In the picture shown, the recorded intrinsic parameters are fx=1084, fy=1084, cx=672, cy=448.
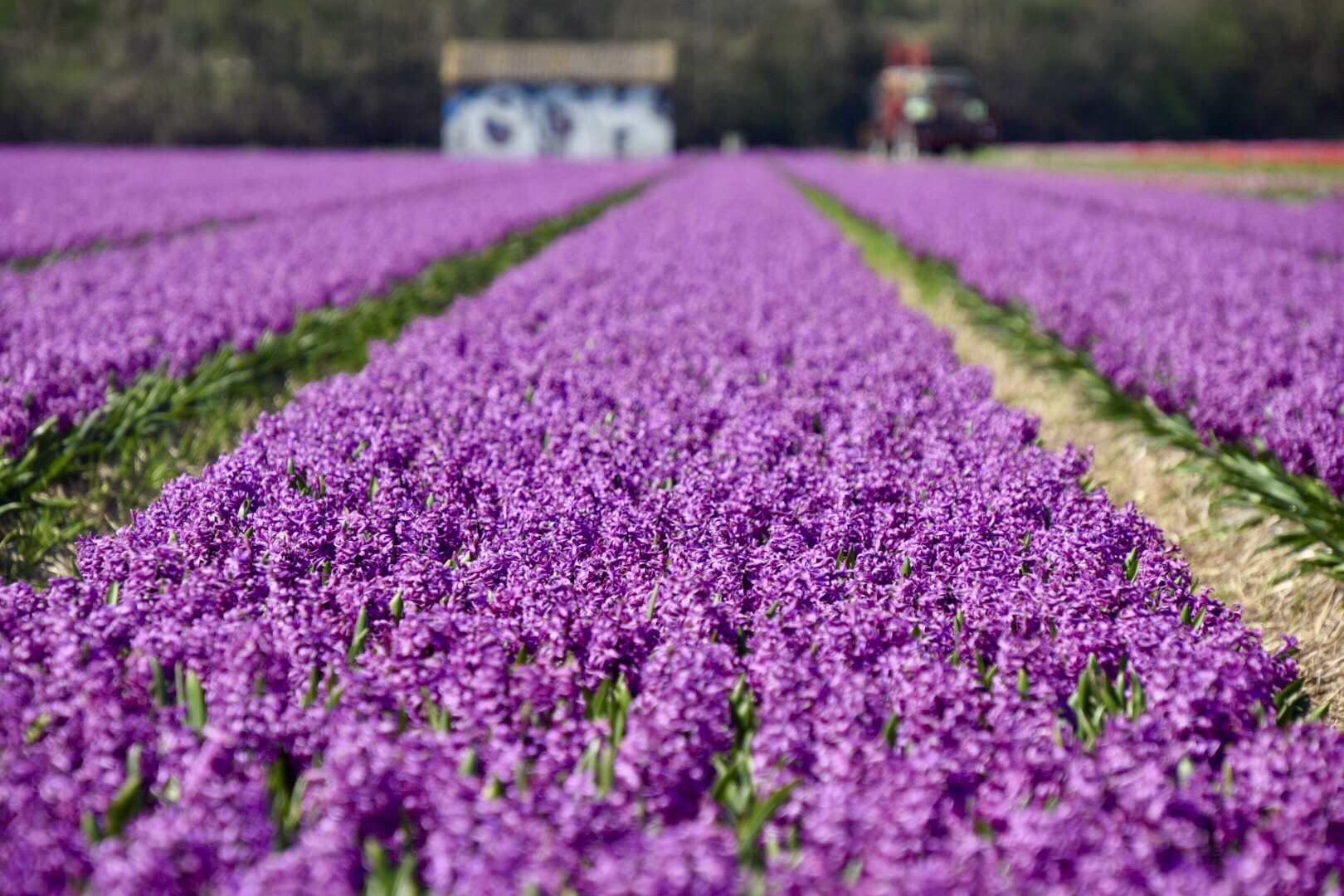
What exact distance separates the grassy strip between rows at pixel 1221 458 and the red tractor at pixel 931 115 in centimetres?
4297

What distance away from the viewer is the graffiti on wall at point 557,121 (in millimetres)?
53531

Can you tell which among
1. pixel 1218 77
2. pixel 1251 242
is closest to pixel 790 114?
pixel 1218 77

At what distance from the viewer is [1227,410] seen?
5.32 m

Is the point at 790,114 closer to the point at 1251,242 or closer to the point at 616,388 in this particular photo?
the point at 1251,242

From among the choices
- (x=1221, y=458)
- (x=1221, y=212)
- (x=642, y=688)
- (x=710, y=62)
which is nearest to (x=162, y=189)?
(x=1221, y=212)

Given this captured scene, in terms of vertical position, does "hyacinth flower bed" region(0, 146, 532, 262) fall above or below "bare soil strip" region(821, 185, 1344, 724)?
above

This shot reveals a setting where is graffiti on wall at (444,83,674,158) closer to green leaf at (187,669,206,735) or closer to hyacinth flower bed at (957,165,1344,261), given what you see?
hyacinth flower bed at (957,165,1344,261)

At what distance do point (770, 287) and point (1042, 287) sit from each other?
2275 mm

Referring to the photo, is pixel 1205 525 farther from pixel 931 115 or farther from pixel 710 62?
pixel 710 62

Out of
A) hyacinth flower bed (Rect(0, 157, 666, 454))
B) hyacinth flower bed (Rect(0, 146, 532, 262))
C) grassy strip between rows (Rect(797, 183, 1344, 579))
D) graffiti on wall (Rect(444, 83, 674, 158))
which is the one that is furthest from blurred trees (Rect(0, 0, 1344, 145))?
grassy strip between rows (Rect(797, 183, 1344, 579))

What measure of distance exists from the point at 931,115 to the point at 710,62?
2144 centimetres

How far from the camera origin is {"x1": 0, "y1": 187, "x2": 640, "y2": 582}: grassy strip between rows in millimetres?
4438

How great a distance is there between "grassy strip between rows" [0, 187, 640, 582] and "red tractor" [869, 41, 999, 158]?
45924 millimetres

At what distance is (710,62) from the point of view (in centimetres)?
6712
